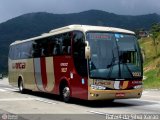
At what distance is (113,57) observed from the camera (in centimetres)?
1881

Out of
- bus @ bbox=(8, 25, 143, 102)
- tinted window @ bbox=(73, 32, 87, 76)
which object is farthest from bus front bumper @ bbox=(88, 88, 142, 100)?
tinted window @ bbox=(73, 32, 87, 76)

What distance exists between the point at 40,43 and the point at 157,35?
50.0m

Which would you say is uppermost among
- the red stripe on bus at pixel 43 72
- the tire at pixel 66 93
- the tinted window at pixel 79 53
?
the tinted window at pixel 79 53

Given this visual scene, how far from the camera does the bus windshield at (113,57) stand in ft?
61.1

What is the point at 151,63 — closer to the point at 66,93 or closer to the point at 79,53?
the point at 66,93

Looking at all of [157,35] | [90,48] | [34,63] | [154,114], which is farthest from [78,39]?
[157,35]

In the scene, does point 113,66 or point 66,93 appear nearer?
point 113,66

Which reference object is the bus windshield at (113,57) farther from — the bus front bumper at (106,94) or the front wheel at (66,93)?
the front wheel at (66,93)

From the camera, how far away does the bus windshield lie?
18609mm

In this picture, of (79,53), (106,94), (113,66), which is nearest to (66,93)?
(79,53)

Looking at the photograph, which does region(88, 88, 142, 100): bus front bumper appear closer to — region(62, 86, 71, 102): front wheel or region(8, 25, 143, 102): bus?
region(8, 25, 143, 102): bus

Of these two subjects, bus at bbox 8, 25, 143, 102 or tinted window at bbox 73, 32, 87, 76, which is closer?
bus at bbox 8, 25, 143, 102

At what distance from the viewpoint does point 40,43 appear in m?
25.0

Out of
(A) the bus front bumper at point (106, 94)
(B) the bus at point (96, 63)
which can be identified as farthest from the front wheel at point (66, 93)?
(A) the bus front bumper at point (106, 94)
